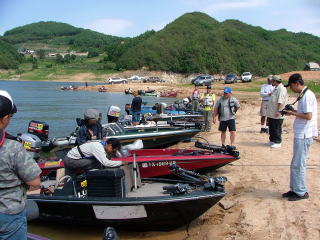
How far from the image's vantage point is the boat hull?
224 inches

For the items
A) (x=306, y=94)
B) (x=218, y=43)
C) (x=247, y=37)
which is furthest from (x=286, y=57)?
(x=306, y=94)

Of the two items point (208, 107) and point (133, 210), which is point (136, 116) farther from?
point (133, 210)

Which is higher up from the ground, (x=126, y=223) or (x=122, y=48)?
(x=122, y=48)

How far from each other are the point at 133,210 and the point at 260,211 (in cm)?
209

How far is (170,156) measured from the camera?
27.0ft

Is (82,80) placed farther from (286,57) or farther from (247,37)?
(286,57)

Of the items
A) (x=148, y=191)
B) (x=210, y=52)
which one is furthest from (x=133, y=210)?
(x=210, y=52)

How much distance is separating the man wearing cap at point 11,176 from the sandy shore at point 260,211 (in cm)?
338

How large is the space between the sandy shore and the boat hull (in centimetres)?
26

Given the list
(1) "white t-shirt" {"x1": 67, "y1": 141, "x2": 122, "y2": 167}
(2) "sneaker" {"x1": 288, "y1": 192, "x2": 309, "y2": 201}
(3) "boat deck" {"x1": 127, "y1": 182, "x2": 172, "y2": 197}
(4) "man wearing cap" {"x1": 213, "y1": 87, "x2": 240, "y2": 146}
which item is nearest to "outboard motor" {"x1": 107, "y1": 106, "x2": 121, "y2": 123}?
(4) "man wearing cap" {"x1": 213, "y1": 87, "x2": 240, "y2": 146}

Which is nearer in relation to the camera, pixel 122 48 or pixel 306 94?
pixel 306 94

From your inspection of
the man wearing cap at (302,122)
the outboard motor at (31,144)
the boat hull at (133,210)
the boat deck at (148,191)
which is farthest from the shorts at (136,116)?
the man wearing cap at (302,122)

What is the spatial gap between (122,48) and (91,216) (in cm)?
12912

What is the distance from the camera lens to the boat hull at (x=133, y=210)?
5695 millimetres
